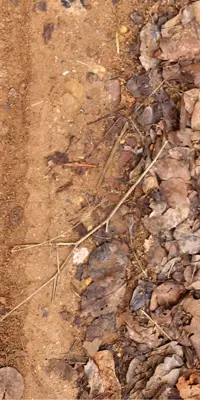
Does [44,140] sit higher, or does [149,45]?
[149,45]

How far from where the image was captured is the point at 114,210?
10.8ft

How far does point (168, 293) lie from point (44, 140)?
998mm

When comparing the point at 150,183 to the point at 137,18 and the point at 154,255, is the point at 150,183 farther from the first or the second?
A: the point at 137,18

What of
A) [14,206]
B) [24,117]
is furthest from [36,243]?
[24,117]

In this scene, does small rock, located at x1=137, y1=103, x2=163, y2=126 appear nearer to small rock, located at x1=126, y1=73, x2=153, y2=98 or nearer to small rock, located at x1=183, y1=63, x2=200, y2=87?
small rock, located at x1=126, y1=73, x2=153, y2=98

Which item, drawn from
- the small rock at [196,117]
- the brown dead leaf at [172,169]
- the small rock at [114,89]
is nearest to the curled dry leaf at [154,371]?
the brown dead leaf at [172,169]

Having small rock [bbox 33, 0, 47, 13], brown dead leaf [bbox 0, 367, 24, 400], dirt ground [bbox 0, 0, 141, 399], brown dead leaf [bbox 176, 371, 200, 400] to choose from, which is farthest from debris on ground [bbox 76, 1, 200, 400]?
small rock [bbox 33, 0, 47, 13]

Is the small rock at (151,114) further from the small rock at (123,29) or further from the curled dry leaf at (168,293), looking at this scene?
the curled dry leaf at (168,293)

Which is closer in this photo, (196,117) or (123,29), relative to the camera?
(196,117)

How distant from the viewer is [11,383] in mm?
3301

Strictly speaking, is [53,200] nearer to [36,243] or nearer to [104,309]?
[36,243]

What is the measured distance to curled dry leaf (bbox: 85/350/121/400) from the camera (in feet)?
10.9

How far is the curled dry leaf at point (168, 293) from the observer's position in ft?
10.8

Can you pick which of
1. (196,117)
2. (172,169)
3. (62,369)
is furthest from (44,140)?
(62,369)
